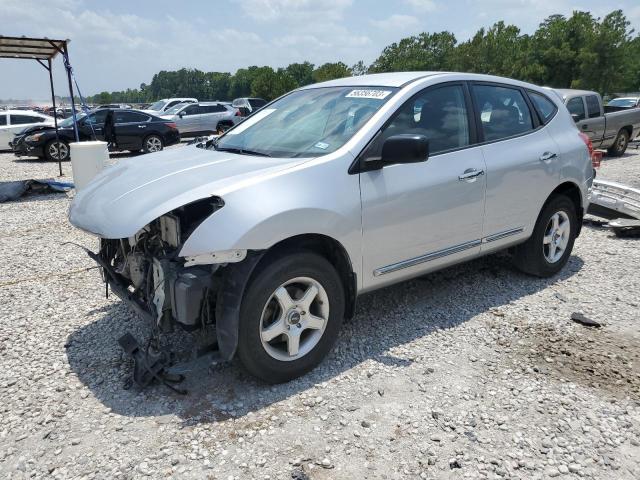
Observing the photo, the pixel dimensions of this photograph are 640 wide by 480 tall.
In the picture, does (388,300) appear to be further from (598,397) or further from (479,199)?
(598,397)

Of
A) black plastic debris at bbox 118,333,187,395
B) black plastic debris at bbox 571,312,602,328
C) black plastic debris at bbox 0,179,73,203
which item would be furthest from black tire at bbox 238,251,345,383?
black plastic debris at bbox 0,179,73,203

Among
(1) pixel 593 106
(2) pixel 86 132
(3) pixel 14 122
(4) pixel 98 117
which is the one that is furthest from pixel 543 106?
(3) pixel 14 122

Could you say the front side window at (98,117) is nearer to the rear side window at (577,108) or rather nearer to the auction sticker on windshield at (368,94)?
the rear side window at (577,108)

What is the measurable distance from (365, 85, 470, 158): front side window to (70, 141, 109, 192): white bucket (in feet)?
20.8

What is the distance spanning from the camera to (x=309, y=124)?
3.74 m

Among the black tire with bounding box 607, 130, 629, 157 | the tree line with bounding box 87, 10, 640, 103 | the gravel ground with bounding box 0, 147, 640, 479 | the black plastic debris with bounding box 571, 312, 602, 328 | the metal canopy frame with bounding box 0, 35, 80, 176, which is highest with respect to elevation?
the tree line with bounding box 87, 10, 640, 103

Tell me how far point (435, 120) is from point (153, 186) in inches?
82.4

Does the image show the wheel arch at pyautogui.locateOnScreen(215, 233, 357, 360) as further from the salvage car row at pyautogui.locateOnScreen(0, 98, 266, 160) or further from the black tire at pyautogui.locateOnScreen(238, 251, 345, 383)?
the salvage car row at pyautogui.locateOnScreen(0, 98, 266, 160)

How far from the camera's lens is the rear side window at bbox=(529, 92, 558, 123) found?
4.74 meters

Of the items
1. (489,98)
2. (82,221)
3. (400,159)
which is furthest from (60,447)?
(489,98)

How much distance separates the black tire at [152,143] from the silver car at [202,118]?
Result: 160 inches

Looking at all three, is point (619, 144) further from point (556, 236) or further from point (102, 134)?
point (102, 134)

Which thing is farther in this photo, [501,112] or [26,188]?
[26,188]

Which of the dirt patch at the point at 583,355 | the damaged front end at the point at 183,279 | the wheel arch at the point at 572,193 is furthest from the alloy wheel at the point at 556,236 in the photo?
the damaged front end at the point at 183,279
